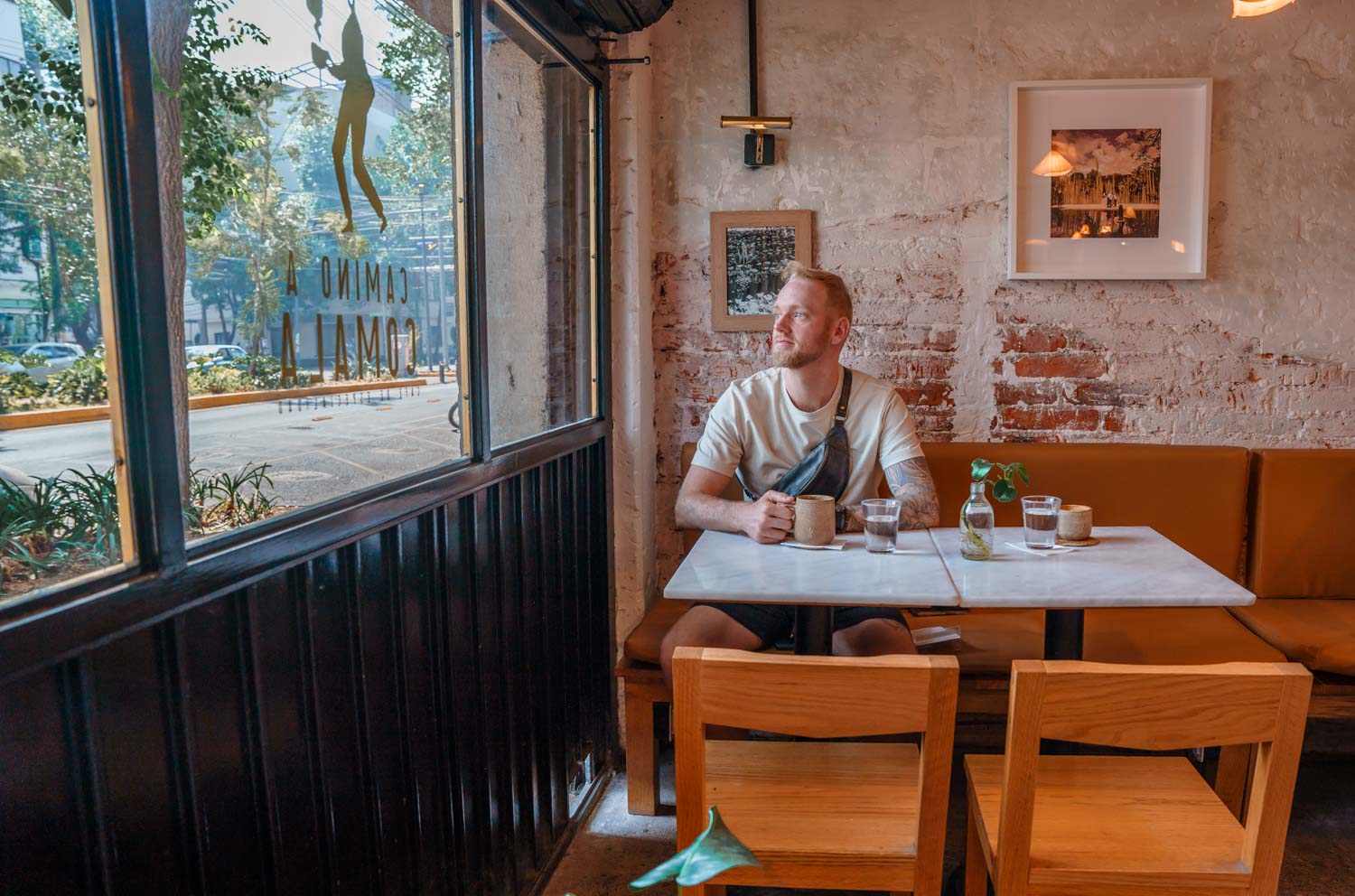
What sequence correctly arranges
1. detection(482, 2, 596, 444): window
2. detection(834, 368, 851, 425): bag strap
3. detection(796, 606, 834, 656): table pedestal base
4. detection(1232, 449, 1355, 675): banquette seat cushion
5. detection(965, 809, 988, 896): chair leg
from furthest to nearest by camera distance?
detection(1232, 449, 1355, 675): banquette seat cushion, detection(834, 368, 851, 425): bag strap, detection(482, 2, 596, 444): window, detection(796, 606, 834, 656): table pedestal base, detection(965, 809, 988, 896): chair leg

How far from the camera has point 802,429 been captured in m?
2.61

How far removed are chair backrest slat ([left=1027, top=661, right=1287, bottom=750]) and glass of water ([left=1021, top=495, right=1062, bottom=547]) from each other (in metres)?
0.94

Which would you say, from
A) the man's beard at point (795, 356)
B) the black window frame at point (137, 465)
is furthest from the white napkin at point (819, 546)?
the black window frame at point (137, 465)

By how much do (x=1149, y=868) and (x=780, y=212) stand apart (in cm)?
221

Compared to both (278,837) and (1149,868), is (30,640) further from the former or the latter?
(1149,868)

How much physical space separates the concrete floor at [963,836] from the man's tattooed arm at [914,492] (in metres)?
0.74

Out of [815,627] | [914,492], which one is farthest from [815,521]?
[914,492]

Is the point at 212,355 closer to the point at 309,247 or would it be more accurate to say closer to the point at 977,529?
the point at 309,247

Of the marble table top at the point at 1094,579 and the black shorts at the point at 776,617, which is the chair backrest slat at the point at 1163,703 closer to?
the marble table top at the point at 1094,579

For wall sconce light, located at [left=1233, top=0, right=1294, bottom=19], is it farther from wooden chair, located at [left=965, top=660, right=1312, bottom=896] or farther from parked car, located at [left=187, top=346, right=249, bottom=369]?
parked car, located at [left=187, top=346, right=249, bottom=369]

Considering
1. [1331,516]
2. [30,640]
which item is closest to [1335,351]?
[1331,516]

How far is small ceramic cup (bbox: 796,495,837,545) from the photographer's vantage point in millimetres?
2104

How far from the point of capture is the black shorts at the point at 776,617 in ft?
7.70

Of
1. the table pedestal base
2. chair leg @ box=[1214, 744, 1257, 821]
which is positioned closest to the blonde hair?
the table pedestal base
